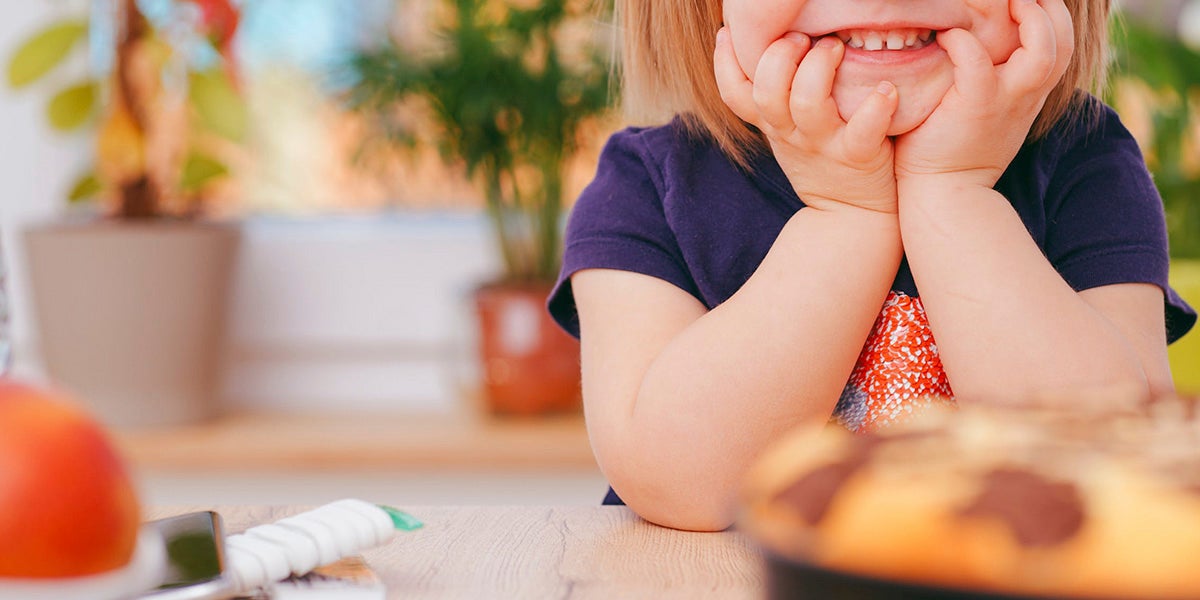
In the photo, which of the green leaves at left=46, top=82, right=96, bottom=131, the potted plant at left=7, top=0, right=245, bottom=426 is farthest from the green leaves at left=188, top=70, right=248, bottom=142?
the green leaves at left=46, top=82, right=96, bottom=131

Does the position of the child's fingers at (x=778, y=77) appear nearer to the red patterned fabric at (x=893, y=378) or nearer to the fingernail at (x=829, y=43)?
the fingernail at (x=829, y=43)

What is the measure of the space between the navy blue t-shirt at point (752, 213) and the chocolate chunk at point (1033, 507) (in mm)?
502

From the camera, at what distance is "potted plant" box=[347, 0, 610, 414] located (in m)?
1.64

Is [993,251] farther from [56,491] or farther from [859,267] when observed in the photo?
[56,491]

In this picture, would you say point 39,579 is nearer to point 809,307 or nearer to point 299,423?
point 809,307

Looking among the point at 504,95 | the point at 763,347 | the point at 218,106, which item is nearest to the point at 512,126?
the point at 504,95

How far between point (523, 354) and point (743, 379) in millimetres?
1093

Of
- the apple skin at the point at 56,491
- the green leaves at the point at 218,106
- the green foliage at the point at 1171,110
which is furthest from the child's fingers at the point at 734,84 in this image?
the green leaves at the point at 218,106

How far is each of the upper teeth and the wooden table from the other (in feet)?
0.94

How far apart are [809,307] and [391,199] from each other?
4.75 ft

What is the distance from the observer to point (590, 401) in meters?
0.69

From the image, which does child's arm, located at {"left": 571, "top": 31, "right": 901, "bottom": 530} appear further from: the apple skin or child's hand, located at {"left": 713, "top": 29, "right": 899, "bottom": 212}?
the apple skin

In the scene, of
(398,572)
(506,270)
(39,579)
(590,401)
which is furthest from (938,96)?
(506,270)

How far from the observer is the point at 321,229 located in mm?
1978
